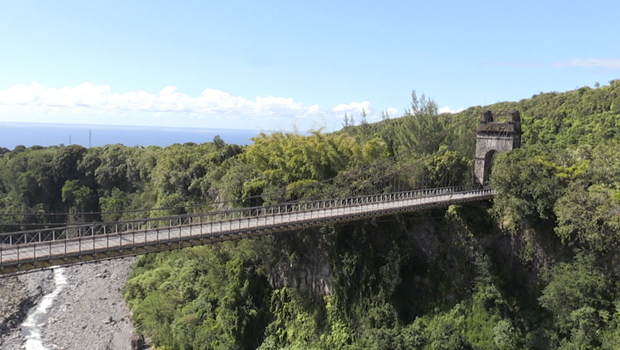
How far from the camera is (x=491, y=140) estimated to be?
898 inches

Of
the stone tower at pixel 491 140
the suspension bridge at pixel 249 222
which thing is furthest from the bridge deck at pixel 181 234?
the stone tower at pixel 491 140

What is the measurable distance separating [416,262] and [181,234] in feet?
32.5

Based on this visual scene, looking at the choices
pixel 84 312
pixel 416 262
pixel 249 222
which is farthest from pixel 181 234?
pixel 84 312

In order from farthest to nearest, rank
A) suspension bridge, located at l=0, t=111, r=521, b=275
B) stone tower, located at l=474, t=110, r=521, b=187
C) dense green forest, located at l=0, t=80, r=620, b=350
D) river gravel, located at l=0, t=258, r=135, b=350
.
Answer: river gravel, located at l=0, t=258, r=135, b=350, stone tower, located at l=474, t=110, r=521, b=187, dense green forest, located at l=0, t=80, r=620, b=350, suspension bridge, located at l=0, t=111, r=521, b=275

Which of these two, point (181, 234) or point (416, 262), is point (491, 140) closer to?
point (416, 262)

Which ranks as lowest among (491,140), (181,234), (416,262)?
(416,262)

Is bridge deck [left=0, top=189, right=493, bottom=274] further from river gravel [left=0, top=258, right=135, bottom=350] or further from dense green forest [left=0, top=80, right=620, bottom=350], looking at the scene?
river gravel [left=0, top=258, right=135, bottom=350]

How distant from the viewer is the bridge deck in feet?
42.6

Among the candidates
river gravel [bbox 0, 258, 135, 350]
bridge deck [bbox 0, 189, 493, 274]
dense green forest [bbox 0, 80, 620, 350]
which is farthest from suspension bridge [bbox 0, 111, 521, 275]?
river gravel [bbox 0, 258, 135, 350]

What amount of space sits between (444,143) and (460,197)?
39.1 ft

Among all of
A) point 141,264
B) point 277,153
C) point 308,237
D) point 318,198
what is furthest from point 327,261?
point 141,264

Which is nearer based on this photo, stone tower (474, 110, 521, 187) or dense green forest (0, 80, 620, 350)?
dense green forest (0, 80, 620, 350)

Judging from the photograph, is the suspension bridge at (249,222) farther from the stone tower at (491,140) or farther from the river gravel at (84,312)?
the river gravel at (84,312)

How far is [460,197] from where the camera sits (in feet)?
65.5
